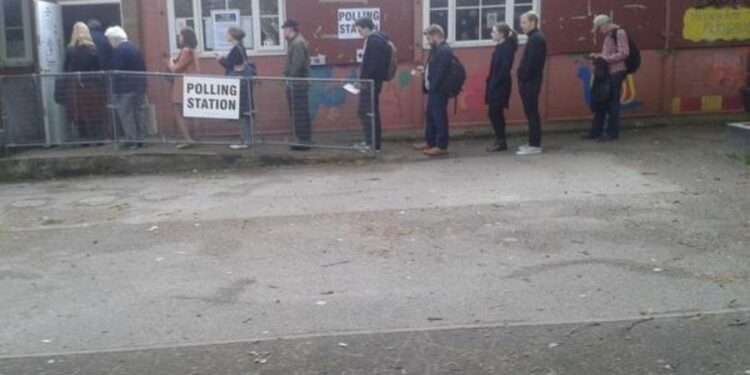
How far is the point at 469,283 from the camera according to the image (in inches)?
258

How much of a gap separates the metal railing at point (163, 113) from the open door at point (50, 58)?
0.01 meters

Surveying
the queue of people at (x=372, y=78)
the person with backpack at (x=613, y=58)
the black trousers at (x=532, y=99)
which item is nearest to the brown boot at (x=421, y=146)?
the queue of people at (x=372, y=78)

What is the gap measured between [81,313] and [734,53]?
35.5 feet

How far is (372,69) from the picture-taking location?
454 inches

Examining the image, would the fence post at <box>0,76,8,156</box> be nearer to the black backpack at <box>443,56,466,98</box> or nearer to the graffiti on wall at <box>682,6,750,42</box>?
the black backpack at <box>443,56,466,98</box>

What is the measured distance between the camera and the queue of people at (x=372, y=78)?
1128 cm

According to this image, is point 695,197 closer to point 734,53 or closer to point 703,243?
point 703,243

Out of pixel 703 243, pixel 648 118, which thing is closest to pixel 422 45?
pixel 648 118

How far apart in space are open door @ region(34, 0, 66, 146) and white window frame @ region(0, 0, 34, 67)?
0.82 feet

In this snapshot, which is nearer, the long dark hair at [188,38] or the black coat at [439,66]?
the black coat at [439,66]

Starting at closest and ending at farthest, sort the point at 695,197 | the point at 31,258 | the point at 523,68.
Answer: the point at 31,258 < the point at 695,197 < the point at 523,68

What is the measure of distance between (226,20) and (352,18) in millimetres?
1838

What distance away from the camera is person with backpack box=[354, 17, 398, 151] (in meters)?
11.5

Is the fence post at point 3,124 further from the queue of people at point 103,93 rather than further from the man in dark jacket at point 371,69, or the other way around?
the man in dark jacket at point 371,69
